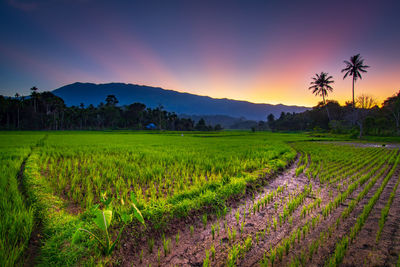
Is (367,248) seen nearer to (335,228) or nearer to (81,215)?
(335,228)

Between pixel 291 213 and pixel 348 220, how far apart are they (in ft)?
2.96


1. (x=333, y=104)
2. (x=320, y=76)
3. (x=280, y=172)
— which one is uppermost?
(x=320, y=76)

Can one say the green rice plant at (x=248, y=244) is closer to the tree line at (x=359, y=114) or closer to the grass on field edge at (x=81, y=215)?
the grass on field edge at (x=81, y=215)

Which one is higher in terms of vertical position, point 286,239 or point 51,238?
point 51,238

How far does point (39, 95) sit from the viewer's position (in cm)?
6112

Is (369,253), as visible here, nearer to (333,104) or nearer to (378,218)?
(378,218)

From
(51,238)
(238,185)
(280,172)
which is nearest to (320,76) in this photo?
(280,172)

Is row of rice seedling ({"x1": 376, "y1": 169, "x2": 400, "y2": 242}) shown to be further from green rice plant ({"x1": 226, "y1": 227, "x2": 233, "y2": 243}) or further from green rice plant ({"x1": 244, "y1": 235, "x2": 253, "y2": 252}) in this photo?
green rice plant ({"x1": 226, "y1": 227, "x2": 233, "y2": 243})

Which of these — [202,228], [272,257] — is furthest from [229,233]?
[272,257]

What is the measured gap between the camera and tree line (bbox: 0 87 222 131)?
5419 cm

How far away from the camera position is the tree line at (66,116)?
2133 inches

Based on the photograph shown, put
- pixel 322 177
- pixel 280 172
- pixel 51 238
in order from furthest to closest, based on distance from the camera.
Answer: pixel 280 172 < pixel 322 177 < pixel 51 238

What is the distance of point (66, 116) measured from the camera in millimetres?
66062

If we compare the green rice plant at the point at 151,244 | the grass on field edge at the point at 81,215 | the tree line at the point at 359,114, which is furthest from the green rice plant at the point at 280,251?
the tree line at the point at 359,114
